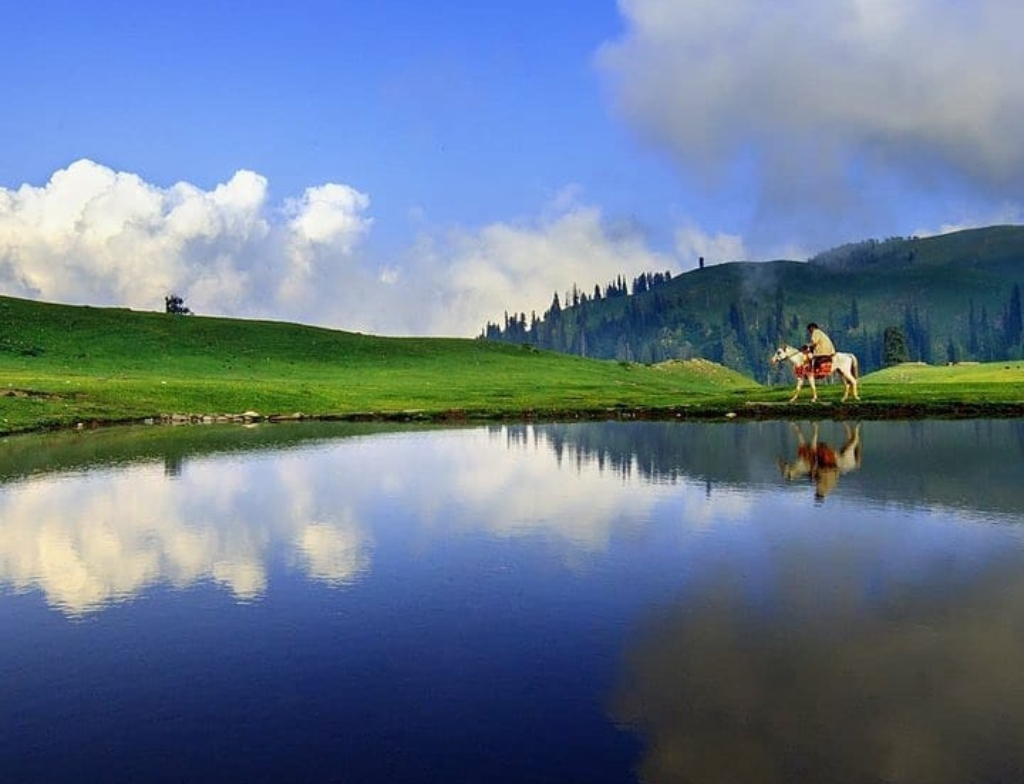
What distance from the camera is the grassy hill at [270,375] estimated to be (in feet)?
236

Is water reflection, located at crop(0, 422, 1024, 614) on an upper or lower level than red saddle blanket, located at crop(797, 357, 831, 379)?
lower

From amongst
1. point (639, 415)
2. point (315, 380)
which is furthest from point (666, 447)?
point (315, 380)

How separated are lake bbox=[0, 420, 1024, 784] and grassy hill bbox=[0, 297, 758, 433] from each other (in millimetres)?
41955

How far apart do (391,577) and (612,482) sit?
14.9m

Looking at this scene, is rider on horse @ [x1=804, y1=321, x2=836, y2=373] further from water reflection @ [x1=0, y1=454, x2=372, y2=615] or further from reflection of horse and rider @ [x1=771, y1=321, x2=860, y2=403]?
water reflection @ [x1=0, y1=454, x2=372, y2=615]

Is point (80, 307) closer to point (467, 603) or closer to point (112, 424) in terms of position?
point (112, 424)

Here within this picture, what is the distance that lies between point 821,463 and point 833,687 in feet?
82.2

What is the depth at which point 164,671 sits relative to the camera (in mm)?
12656

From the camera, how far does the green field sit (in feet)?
227

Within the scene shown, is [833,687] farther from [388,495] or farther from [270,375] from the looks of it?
[270,375]

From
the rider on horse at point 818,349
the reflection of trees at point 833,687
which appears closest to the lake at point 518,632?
the reflection of trees at point 833,687

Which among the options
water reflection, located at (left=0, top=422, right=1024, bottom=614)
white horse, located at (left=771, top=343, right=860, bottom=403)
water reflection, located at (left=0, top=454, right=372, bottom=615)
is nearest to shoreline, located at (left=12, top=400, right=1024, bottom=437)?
white horse, located at (left=771, top=343, right=860, bottom=403)

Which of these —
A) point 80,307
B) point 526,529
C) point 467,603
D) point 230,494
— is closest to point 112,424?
point 230,494

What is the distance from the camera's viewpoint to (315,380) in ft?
348
